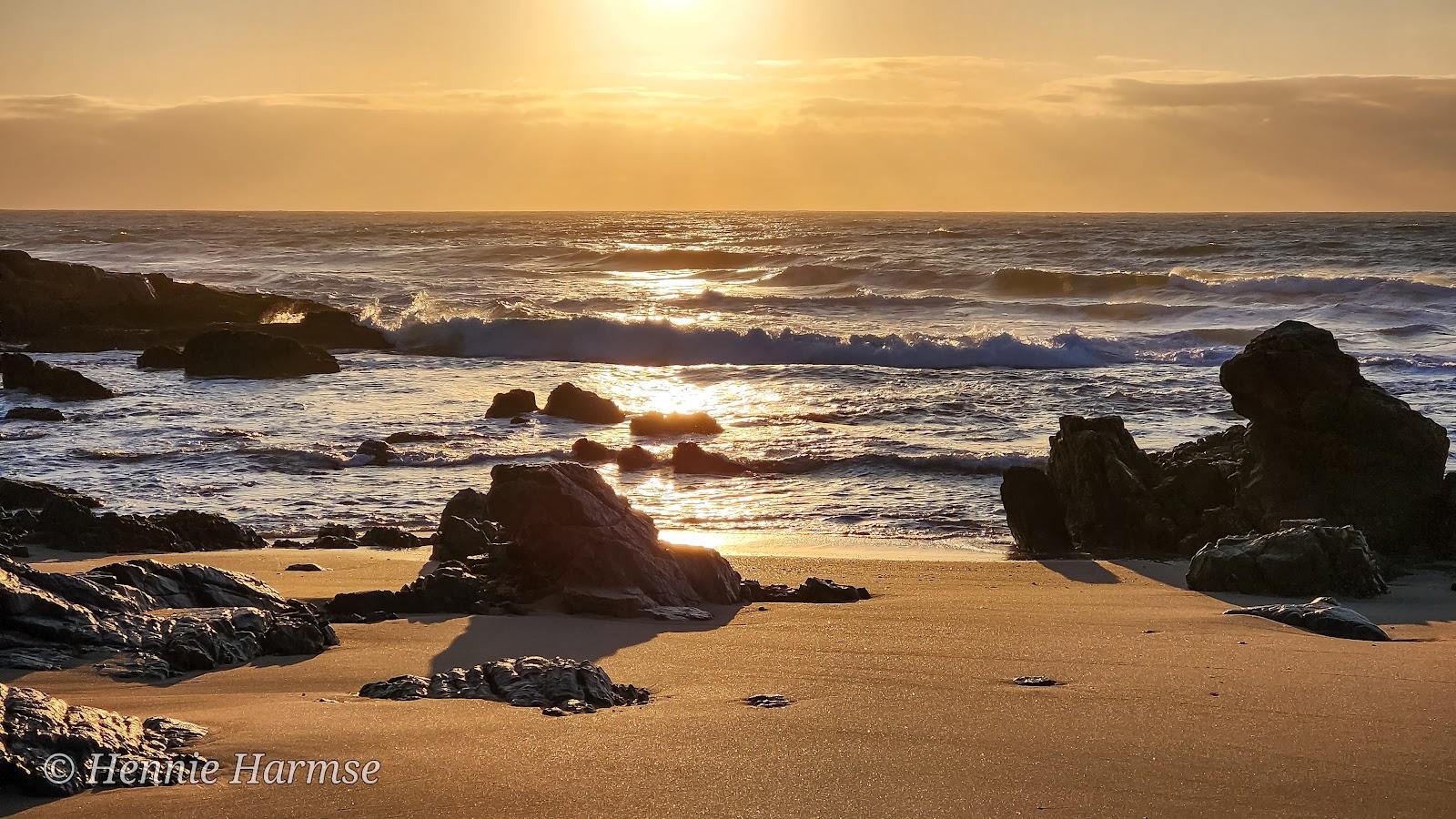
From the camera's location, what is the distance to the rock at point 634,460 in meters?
13.9

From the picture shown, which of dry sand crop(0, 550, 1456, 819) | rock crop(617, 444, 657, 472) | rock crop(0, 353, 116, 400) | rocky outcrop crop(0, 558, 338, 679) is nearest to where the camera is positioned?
dry sand crop(0, 550, 1456, 819)

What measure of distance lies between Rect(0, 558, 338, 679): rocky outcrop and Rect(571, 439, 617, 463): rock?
863 centimetres

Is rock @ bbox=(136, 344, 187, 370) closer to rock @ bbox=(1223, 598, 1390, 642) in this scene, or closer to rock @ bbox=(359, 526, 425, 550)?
rock @ bbox=(359, 526, 425, 550)

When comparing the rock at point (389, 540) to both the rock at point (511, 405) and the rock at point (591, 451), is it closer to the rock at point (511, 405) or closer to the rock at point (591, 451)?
→ the rock at point (591, 451)

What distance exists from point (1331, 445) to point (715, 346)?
66.6 feet

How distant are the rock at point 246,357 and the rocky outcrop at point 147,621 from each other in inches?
683

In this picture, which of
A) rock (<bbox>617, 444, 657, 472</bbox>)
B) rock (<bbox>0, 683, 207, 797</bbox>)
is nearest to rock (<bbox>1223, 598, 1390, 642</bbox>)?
rock (<bbox>0, 683, 207, 797</bbox>)

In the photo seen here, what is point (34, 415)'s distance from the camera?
16.6 metres

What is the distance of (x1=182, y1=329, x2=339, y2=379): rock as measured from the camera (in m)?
22.3

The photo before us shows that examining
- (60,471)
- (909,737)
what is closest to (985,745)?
A: (909,737)

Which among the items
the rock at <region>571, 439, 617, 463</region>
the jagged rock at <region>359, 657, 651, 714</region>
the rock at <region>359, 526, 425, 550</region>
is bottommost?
the rock at <region>571, 439, 617, 463</region>

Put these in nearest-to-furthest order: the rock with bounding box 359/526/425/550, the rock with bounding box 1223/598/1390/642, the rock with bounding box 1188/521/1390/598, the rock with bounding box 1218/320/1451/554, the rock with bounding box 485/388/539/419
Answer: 1. the rock with bounding box 1223/598/1390/642
2. the rock with bounding box 1188/521/1390/598
3. the rock with bounding box 1218/320/1451/554
4. the rock with bounding box 359/526/425/550
5. the rock with bounding box 485/388/539/419

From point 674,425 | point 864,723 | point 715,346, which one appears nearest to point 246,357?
point 674,425

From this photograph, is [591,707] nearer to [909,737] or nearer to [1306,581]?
[909,737]
